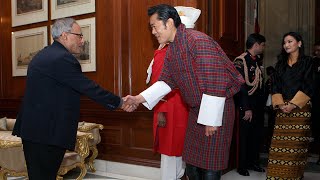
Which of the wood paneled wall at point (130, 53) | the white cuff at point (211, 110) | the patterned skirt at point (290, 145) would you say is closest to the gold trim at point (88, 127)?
the wood paneled wall at point (130, 53)

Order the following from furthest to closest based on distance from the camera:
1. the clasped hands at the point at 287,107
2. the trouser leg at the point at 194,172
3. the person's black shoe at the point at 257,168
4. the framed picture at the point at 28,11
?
the framed picture at the point at 28,11 < the person's black shoe at the point at 257,168 < the clasped hands at the point at 287,107 < the trouser leg at the point at 194,172

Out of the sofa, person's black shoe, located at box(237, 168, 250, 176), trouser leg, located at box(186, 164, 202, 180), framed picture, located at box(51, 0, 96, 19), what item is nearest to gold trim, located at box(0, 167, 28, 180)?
the sofa

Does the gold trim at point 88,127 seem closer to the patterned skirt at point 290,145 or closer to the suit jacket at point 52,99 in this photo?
the suit jacket at point 52,99

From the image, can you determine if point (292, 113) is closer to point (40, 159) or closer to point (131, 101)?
point (131, 101)

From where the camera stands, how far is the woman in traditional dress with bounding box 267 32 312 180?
333 cm

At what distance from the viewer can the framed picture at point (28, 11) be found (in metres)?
5.01

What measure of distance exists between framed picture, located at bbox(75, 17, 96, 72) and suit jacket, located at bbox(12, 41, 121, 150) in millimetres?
2272

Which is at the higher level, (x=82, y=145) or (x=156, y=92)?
(x=156, y=92)

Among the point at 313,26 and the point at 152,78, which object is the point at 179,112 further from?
the point at 313,26

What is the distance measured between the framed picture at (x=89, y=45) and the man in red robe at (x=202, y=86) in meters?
2.38

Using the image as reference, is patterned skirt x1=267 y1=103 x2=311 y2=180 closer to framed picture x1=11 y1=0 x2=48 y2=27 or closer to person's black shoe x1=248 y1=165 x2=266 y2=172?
person's black shoe x1=248 y1=165 x2=266 y2=172

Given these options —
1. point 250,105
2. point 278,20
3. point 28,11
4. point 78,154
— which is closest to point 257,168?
point 250,105

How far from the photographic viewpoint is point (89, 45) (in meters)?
4.53

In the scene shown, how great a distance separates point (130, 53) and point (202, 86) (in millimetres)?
2220
